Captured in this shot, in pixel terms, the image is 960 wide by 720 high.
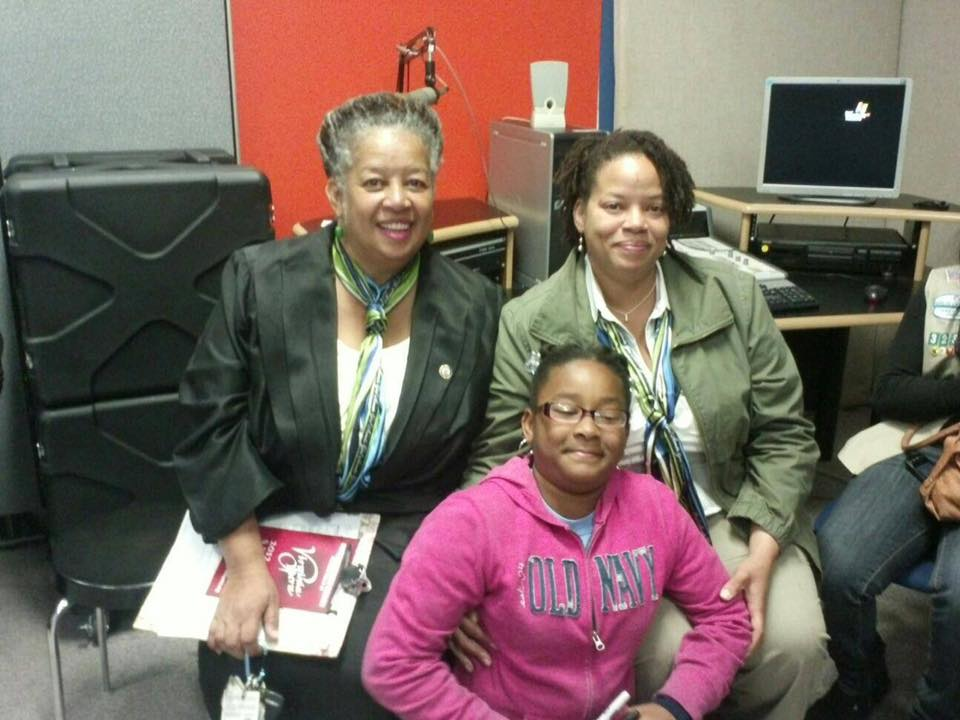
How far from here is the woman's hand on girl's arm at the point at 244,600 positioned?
54.3 inches

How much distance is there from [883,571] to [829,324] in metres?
0.71

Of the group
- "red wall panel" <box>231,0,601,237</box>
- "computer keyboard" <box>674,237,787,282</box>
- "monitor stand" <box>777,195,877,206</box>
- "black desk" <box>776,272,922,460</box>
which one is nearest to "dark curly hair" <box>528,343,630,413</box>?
"black desk" <box>776,272,922,460</box>

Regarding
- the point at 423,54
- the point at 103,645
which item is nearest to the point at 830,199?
the point at 423,54

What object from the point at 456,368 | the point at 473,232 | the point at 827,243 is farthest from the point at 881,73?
the point at 456,368

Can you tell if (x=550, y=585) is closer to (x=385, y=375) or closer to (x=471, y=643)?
(x=471, y=643)

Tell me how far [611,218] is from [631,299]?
0.51 feet

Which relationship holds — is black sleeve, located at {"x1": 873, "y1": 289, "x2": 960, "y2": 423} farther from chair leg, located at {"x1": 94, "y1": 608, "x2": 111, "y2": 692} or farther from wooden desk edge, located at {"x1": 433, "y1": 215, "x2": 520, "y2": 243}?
chair leg, located at {"x1": 94, "y1": 608, "x2": 111, "y2": 692}

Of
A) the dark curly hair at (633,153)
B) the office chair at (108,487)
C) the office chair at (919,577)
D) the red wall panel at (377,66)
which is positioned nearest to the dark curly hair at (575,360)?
the dark curly hair at (633,153)

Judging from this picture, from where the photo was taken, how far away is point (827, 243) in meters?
2.64

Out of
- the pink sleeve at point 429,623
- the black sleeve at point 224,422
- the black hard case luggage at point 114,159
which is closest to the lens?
the pink sleeve at point 429,623

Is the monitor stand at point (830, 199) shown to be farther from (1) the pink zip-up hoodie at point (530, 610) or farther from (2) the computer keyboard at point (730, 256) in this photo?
(1) the pink zip-up hoodie at point (530, 610)

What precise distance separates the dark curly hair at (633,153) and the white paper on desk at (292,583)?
0.67 m

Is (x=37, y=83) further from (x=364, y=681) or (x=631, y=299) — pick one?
(x=364, y=681)

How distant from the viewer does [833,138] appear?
2.73m
